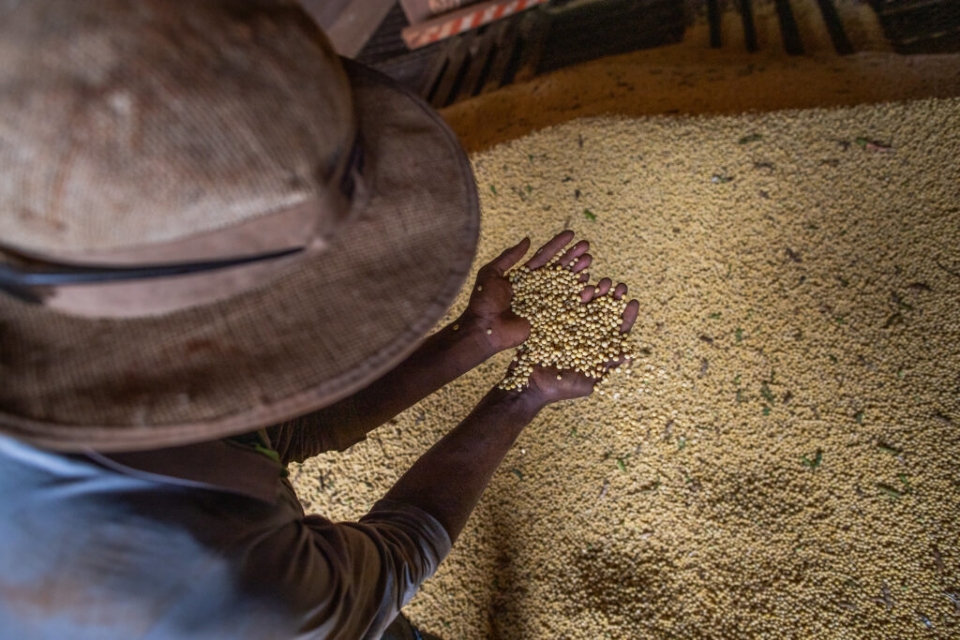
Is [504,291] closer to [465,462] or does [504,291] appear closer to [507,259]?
[507,259]

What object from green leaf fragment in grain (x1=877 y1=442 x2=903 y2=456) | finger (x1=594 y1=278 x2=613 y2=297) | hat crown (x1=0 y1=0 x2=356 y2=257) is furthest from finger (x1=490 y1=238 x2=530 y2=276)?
green leaf fragment in grain (x1=877 y1=442 x2=903 y2=456)

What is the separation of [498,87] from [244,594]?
7.83 ft

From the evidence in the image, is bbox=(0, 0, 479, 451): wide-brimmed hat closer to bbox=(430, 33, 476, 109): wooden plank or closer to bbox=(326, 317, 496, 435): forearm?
bbox=(326, 317, 496, 435): forearm

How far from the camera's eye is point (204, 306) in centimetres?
66

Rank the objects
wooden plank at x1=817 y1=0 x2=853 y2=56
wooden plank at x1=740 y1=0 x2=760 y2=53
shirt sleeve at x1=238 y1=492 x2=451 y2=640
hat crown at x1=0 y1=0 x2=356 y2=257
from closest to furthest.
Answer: hat crown at x1=0 y1=0 x2=356 y2=257 < shirt sleeve at x1=238 y1=492 x2=451 y2=640 < wooden plank at x1=817 y1=0 x2=853 y2=56 < wooden plank at x1=740 y1=0 x2=760 y2=53

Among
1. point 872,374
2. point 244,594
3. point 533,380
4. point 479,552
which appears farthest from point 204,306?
point 872,374

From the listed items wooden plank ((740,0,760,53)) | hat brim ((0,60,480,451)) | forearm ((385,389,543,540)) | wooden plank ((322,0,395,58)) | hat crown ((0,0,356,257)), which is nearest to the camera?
hat crown ((0,0,356,257))

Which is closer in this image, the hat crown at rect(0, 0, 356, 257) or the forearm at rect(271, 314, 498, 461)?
the hat crown at rect(0, 0, 356, 257)

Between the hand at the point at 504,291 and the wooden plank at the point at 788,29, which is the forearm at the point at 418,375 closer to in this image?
the hand at the point at 504,291

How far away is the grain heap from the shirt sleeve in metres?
0.51

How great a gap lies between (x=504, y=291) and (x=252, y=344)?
2.74ft

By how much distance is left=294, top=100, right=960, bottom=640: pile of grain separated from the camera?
1.36 m

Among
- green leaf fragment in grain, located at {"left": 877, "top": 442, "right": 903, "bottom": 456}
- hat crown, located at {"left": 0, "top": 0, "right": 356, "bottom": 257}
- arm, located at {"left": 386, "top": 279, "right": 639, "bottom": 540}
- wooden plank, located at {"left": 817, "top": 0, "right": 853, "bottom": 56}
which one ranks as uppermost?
hat crown, located at {"left": 0, "top": 0, "right": 356, "bottom": 257}

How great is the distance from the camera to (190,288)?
613mm
